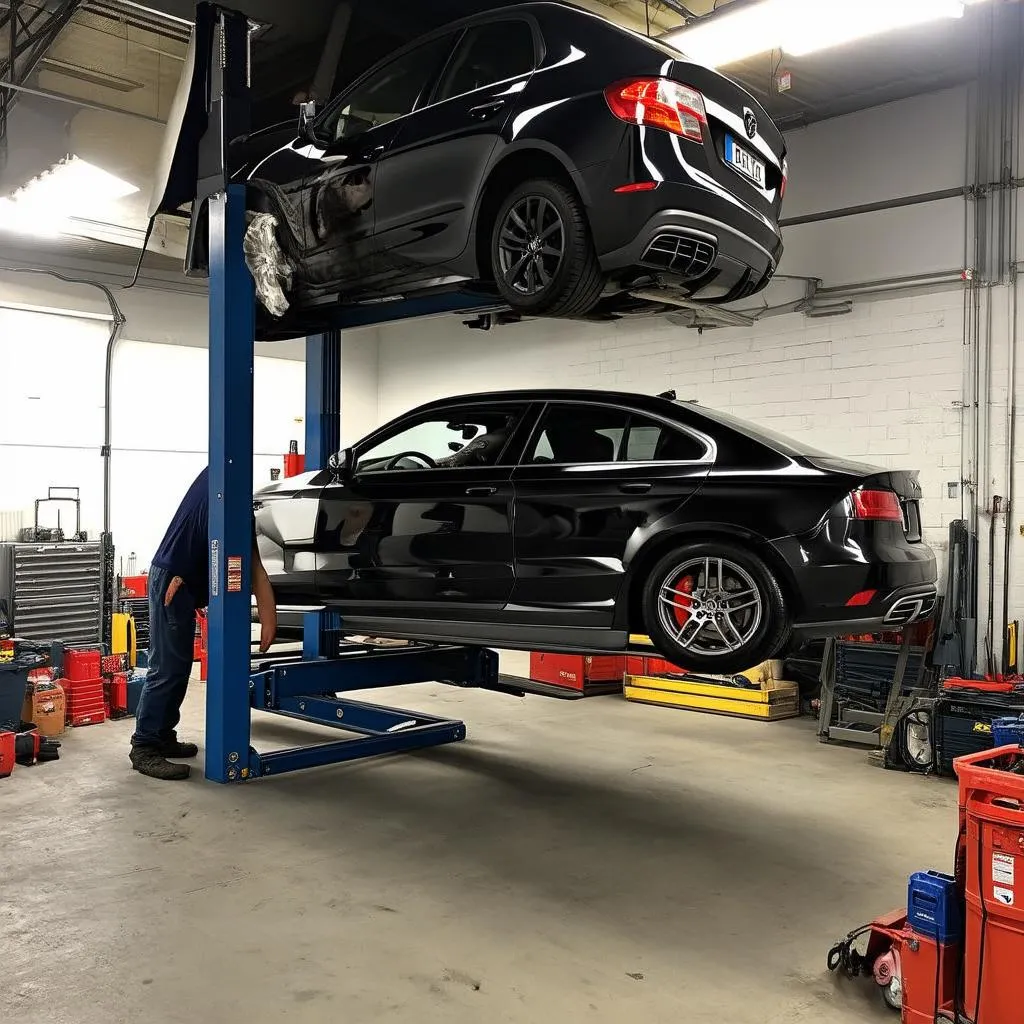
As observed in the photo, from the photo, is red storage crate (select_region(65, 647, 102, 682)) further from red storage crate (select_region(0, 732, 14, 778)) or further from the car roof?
the car roof

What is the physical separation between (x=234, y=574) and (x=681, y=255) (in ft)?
9.79

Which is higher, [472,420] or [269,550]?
[472,420]

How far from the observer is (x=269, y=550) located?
552cm

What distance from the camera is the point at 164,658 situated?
5566mm

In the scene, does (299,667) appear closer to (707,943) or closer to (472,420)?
(472,420)

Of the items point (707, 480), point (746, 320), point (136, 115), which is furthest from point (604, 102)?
point (136, 115)

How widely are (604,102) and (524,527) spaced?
1.75 meters

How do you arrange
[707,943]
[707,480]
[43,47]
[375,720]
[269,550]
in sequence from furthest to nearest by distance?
[43,47]
[375,720]
[269,550]
[707,480]
[707,943]

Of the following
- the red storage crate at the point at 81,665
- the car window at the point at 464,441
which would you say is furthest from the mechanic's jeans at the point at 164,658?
the red storage crate at the point at 81,665

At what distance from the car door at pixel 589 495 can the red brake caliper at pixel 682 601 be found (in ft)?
0.81

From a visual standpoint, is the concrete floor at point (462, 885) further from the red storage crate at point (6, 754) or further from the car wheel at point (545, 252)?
the car wheel at point (545, 252)

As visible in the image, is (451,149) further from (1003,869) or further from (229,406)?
(1003,869)

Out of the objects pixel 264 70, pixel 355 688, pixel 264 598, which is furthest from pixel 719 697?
pixel 264 70

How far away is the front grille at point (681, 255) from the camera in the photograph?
3.61 m
